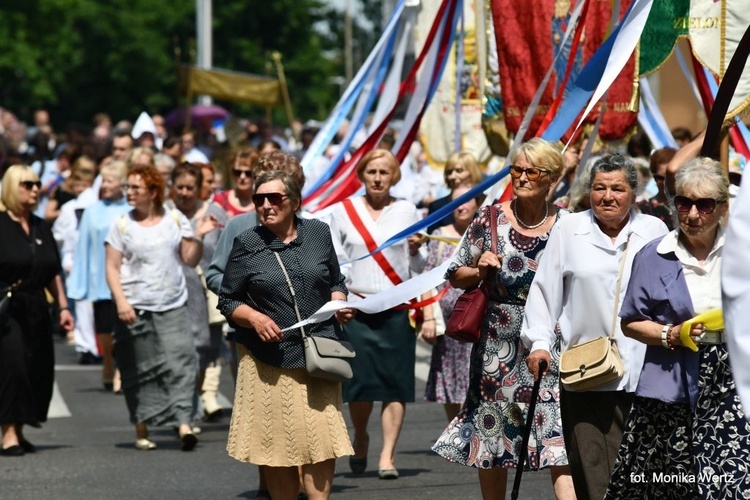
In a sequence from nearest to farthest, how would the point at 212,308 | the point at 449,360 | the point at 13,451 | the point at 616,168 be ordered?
the point at 616,168
the point at 449,360
the point at 13,451
the point at 212,308

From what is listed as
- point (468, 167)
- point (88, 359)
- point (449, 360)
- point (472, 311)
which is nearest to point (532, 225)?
point (472, 311)

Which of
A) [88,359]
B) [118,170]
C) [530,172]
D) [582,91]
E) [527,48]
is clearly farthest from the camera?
[88,359]

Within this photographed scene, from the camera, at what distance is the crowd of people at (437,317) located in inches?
234

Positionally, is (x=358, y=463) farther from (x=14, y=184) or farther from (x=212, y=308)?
(x=14, y=184)

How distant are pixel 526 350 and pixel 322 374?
2.88 feet

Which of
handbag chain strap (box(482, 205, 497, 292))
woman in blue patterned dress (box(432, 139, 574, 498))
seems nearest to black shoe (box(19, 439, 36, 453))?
woman in blue patterned dress (box(432, 139, 574, 498))

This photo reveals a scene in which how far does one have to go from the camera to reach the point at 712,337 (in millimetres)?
5707

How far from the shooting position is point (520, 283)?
7141 millimetres

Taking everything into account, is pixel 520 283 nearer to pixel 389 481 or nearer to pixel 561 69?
pixel 389 481

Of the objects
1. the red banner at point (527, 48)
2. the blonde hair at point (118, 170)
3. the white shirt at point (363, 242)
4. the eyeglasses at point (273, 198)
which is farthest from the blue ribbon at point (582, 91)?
the blonde hair at point (118, 170)

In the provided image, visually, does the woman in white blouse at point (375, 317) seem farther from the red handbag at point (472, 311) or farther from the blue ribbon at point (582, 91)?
the red handbag at point (472, 311)

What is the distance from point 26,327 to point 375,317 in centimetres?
245

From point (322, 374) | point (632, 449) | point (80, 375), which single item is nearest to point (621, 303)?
point (632, 449)

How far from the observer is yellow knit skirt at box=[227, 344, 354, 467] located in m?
7.32
